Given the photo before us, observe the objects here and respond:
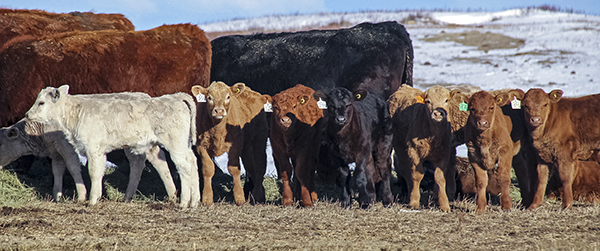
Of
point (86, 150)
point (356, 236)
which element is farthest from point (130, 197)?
point (356, 236)

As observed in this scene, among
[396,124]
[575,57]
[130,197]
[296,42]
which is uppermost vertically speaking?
[296,42]

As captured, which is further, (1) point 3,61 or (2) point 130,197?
(1) point 3,61

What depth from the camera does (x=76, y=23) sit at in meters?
10.4

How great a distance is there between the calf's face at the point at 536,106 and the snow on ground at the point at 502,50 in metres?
4.49

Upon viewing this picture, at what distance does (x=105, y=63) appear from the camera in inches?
338

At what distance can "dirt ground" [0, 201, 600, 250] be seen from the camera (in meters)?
5.09

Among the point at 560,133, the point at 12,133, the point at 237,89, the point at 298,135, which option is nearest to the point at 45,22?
the point at 12,133

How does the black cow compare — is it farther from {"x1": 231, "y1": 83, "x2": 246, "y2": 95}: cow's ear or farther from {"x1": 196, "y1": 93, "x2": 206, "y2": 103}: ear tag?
{"x1": 196, "y1": 93, "x2": 206, "y2": 103}: ear tag

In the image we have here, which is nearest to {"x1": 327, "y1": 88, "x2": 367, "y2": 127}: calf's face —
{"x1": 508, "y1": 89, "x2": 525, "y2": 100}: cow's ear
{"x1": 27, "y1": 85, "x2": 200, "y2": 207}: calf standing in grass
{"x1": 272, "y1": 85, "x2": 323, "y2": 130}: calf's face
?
{"x1": 272, "y1": 85, "x2": 323, "y2": 130}: calf's face

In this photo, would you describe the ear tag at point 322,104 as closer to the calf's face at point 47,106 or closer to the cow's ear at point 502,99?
the cow's ear at point 502,99

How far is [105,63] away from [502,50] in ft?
90.2

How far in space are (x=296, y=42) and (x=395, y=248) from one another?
6.06 m

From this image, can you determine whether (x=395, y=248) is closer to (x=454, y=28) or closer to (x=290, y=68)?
(x=290, y=68)

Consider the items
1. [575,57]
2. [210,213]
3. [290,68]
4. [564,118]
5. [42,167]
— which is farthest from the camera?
[575,57]
